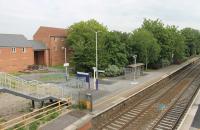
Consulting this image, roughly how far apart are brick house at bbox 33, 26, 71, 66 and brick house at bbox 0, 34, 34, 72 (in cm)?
587

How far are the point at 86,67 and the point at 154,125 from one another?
22.9m

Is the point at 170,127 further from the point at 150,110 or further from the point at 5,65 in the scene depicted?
the point at 5,65

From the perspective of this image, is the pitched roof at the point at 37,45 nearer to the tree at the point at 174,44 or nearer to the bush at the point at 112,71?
the bush at the point at 112,71

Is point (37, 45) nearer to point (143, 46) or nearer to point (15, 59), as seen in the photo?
point (15, 59)

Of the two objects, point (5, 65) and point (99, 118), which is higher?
point (5, 65)

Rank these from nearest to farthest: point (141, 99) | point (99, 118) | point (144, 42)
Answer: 1. point (99, 118)
2. point (141, 99)
3. point (144, 42)

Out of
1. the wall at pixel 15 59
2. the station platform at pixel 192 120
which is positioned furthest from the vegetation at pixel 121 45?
the station platform at pixel 192 120

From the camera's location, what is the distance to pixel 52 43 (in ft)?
182

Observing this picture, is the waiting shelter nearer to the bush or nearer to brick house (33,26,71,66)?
the bush

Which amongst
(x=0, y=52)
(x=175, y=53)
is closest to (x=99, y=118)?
(x=0, y=52)

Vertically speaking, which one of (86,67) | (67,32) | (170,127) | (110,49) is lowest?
(170,127)

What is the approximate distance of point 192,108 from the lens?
2314 centimetres

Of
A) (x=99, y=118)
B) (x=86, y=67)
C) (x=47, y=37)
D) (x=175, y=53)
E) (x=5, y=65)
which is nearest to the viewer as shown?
(x=99, y=118)

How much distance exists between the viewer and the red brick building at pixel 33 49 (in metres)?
44.9
